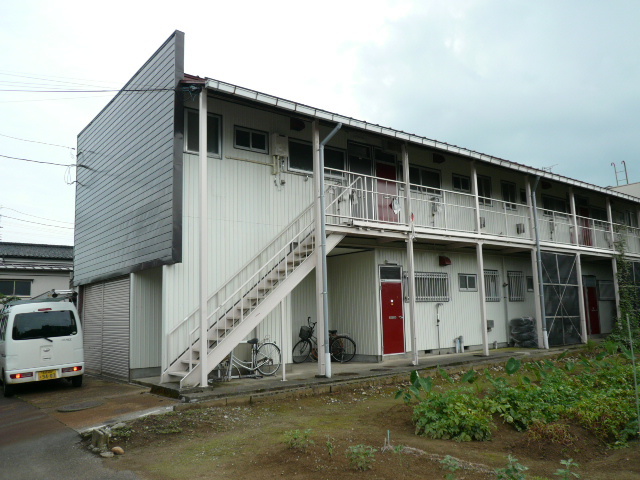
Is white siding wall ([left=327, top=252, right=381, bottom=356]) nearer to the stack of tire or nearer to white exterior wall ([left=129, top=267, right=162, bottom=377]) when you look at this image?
white exterior wall ([left=129, top=267, right=162, bottom=377])

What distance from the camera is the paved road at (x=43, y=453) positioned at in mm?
5519

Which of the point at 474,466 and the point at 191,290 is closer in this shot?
the point at 474,466

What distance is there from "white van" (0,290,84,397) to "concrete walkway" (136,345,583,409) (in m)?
1.57

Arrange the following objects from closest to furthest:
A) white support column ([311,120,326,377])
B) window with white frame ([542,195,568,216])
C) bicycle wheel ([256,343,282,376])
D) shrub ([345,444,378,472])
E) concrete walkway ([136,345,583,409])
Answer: shrub ([345,444,378,472])
concrete walkway ([136,345,583,409])
white support column ([311,120,326,377])
bicycle wheel ([256,343,282,376])
window with white frame ([542,195,568,216])

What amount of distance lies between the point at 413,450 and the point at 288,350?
6.50 m

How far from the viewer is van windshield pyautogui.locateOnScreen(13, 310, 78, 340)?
423 inches

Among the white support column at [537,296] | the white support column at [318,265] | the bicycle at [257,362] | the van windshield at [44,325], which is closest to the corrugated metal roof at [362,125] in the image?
the white support column at [318,265]

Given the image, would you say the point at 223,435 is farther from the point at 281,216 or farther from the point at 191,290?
the point at 281,216

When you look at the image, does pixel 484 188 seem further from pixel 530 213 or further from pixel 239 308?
pixel 239 308

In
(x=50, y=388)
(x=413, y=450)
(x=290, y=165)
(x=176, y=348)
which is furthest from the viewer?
(x=290, y=165)

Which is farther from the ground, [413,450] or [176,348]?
[176,348]

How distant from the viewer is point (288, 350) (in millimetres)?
11781

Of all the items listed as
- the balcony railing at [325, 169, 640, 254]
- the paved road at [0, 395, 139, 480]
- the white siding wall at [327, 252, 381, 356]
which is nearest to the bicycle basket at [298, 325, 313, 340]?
the white siding wall at [327, 252, 381, 356]

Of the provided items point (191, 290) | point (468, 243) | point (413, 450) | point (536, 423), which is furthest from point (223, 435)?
point (468, 243)
